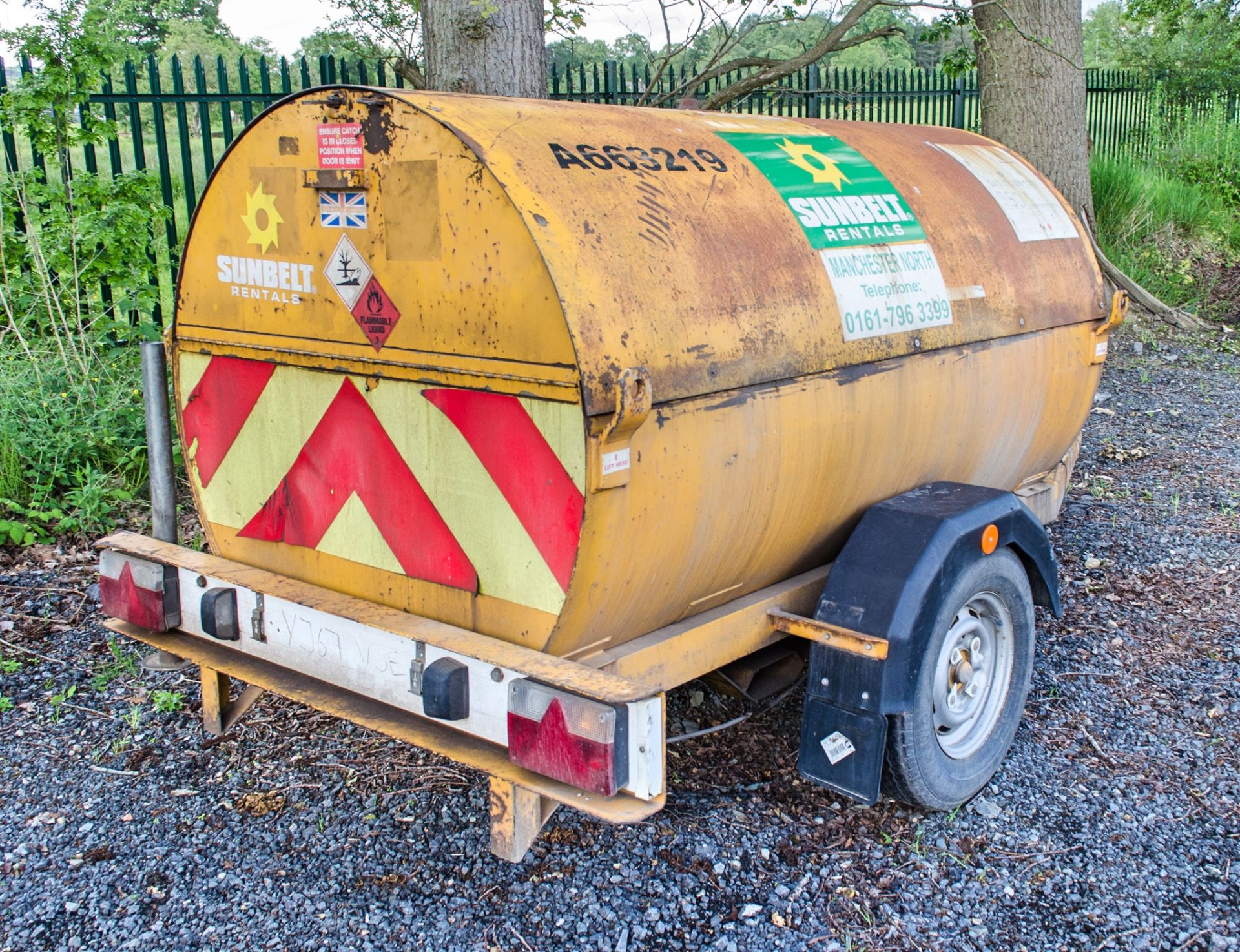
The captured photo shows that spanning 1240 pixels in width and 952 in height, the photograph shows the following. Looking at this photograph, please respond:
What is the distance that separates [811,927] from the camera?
264 centimetres

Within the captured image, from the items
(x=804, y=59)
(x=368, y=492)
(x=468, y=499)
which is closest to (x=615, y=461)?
(x=468, y=499)

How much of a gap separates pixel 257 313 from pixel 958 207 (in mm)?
2191

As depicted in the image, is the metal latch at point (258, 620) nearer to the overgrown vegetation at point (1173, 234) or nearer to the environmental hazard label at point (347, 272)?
the environmental hazard label at point (347, 272)

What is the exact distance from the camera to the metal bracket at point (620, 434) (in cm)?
220

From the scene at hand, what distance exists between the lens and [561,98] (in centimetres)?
832

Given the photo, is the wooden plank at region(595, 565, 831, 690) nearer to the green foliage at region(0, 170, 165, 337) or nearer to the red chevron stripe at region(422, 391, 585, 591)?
the red chevron stripe at region(422, 391, 585, 591)

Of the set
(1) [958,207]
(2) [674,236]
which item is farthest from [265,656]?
(1) [958,207]

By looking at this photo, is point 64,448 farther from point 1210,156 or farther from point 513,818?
point 1210,156

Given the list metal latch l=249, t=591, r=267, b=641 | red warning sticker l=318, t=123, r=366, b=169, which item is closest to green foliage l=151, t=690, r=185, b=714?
metal latch l=249, t=591, r=267, b=641

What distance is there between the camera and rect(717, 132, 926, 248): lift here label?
2.99m

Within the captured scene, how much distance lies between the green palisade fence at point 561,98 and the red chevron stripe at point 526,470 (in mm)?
1878

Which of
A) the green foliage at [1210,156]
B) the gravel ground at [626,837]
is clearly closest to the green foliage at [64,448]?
the gravel ground at [626,837]

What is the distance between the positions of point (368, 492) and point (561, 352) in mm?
786

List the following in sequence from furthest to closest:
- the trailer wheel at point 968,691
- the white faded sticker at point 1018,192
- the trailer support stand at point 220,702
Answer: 1. the white faded sticker at point 1018,192
2. the trailer support stand at point 220,702
3. the trailer wheel at point 968,691
